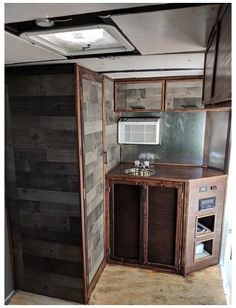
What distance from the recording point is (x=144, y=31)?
3.51ft

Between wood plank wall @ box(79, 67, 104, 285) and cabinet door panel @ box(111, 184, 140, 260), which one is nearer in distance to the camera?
wood plank wall @ box(79, 67, 104, 285)

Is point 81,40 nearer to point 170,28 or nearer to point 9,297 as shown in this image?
point 170,28

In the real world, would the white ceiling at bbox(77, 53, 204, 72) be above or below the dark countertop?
above

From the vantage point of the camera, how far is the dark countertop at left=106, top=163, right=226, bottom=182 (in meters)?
2.55

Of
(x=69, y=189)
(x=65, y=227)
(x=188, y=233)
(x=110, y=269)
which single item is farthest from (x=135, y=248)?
(x=69, y=189)

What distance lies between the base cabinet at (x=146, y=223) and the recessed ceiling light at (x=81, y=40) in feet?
5.16

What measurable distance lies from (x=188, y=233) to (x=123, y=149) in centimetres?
137

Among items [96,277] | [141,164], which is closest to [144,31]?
[141,164]

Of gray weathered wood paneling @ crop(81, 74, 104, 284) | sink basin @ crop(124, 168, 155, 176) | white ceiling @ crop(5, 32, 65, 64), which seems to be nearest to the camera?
white ceiling @ crop(5, 32, 65, 64)

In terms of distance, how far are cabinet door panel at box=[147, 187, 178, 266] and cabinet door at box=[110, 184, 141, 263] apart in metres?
0.15

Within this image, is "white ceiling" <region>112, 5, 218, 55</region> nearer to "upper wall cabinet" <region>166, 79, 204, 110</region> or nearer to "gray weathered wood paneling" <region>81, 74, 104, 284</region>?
"gray weathered wood paneling" <region>81, 74, 104, 284</region>

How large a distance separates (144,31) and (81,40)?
1.41 ft

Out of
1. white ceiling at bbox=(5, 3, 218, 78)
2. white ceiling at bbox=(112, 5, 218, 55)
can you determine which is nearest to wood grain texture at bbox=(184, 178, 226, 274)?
white ceiling at bbox=(5, 3, 218, 78)

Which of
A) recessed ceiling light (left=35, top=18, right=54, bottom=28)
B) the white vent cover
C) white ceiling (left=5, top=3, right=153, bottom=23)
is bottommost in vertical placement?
the white vent cover
